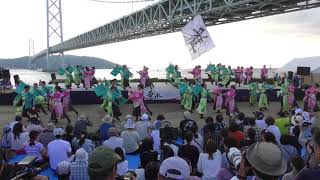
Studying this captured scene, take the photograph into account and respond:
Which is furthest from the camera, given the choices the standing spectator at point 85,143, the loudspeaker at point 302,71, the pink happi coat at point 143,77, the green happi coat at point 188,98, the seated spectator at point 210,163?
the loudspeaker at point 302,71

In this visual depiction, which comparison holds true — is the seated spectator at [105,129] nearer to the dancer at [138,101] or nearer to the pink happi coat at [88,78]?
the dancer at [138,101]

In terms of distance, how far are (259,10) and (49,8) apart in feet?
168

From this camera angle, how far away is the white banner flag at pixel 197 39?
14.8m

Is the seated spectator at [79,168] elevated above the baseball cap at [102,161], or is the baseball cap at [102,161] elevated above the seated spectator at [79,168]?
the baseball cap at [102,161]

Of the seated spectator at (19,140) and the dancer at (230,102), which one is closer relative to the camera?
the seated spectator at (19,140)

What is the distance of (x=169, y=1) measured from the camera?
3659 cm

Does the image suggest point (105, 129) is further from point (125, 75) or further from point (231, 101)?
point (125, 75)

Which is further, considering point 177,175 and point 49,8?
point 49,8

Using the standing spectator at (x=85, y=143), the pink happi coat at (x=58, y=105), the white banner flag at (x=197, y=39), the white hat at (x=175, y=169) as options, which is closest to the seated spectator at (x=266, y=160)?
the white hat at (x=175, y=169)

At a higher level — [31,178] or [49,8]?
[49,8]

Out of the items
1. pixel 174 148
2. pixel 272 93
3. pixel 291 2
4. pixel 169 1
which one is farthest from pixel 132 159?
pixel 169 1

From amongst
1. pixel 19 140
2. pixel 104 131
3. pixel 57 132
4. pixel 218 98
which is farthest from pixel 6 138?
pixel 218 98

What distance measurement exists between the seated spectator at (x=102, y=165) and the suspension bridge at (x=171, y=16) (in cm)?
2159

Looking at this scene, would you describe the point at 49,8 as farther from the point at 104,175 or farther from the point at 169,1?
the point at 104,175
